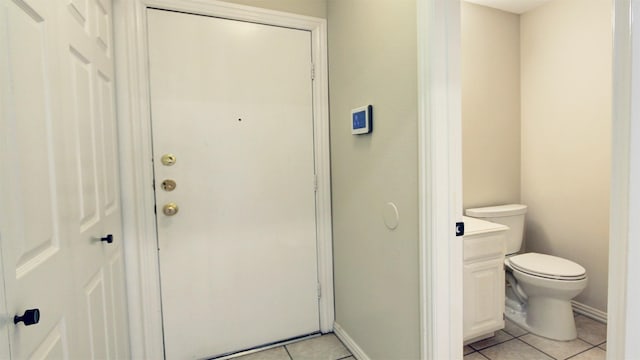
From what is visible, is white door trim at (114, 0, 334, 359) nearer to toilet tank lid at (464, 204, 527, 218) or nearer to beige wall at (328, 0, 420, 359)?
beige wall at (328, 0, 420, 359)

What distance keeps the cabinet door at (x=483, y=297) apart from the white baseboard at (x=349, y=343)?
61cm

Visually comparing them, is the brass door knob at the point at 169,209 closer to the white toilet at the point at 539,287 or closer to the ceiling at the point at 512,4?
the white toilet at the point at 539,287

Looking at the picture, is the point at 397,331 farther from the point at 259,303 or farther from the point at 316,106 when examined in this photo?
the point at 316,106

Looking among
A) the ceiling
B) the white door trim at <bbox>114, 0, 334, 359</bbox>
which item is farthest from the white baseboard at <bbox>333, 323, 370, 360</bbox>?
the ceiling

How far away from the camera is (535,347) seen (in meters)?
2.02

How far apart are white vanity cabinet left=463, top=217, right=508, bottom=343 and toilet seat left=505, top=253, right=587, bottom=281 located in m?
0.29

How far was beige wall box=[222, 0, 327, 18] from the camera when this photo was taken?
1878 mm

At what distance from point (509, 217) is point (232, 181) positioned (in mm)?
1994

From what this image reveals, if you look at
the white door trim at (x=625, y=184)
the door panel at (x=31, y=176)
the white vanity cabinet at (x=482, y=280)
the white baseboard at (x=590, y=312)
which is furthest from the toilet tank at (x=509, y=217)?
the door panel at (x=31, y=176)

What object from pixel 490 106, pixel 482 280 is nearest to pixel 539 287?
pixel 482 280

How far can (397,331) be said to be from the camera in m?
1.55

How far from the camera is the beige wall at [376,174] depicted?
141 centimetres

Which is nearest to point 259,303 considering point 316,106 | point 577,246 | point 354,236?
point 354,236

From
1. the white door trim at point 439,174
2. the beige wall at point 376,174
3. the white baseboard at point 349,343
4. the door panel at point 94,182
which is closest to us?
the door panel at point 94,182
